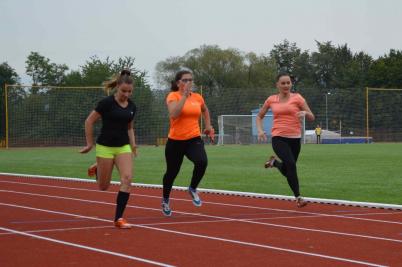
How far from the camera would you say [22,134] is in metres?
46.8

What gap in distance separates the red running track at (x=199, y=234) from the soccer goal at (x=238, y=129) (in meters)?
42.0

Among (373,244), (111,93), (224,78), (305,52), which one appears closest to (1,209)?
(111,93)

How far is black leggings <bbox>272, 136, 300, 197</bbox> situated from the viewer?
11.1 m

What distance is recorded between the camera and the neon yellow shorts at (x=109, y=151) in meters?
9.11

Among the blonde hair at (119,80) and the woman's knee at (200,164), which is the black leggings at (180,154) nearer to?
the woman's knee at (200,164)


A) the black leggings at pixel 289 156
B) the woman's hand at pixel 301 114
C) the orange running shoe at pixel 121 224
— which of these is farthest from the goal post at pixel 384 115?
the orange running shoe at pixel 121 224

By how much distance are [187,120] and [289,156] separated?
176cm

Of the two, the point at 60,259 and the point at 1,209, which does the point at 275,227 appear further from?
the point at 1,209

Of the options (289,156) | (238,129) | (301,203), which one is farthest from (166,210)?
(238,129)

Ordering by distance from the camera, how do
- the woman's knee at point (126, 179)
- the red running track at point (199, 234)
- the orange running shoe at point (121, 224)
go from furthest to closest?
the woman's knee at point (126, 179) → the orange running shoe at point (121, 224) → the red running track at point (199, 234)

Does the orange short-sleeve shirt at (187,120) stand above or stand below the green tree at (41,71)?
below

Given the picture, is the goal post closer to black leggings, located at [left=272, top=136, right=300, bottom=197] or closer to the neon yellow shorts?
black leggings, located at [left=272, top=136, right=300, bottom=197]

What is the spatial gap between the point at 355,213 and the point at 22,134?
3879 centimetres

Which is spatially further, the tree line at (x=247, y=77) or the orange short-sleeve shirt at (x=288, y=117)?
the tree line at (x=247, y=77)
